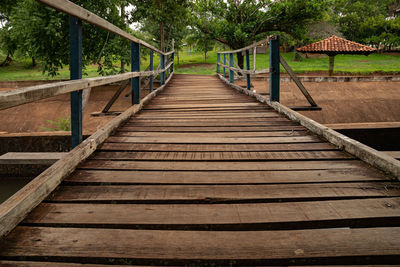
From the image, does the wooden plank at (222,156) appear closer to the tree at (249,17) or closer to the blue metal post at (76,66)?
the blue metal post at (76,66)

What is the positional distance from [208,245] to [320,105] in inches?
470

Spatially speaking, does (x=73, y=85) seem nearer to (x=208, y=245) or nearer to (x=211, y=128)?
(x=208, y=245)

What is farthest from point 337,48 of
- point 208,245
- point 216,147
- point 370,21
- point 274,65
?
point 370,21

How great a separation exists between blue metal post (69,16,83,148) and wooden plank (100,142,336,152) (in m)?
0.35

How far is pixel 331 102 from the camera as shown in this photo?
12328 mm

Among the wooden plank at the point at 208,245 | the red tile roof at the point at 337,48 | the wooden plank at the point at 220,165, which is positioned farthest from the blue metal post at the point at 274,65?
the red tile roof at the point at 337,48

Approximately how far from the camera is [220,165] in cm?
227

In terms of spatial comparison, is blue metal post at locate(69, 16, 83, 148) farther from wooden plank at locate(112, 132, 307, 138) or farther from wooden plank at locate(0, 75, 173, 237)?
wooden plank at locate(112, 132, 307, 138)

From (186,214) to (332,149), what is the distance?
5.46 feet

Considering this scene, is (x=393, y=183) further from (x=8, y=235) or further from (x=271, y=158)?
(x=8, y=235)

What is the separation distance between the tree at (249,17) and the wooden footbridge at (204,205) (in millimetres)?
13297

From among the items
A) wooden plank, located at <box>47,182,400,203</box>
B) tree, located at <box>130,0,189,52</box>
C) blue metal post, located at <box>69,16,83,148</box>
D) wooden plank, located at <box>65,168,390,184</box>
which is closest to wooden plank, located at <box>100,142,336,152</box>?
blue metal post, located at <box>69,16,83,148</box>

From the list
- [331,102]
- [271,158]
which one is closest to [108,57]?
[331,102]

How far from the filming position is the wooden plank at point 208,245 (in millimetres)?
1210
